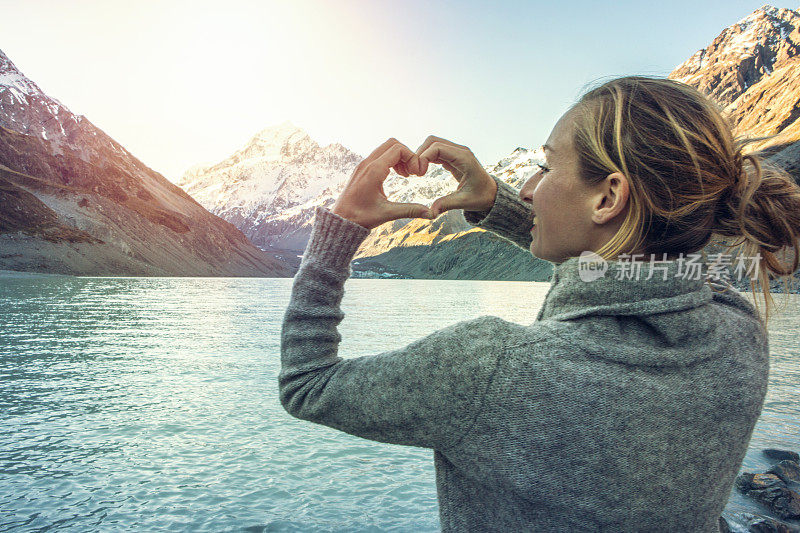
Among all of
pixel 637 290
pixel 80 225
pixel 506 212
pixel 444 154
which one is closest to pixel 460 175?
pixel 444 154

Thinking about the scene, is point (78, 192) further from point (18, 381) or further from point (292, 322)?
point (292, 322)

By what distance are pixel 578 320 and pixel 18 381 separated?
773 inches

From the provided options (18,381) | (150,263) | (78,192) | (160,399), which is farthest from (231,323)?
(78,192)

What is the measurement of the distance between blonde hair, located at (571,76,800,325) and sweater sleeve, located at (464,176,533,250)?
0.84 metres

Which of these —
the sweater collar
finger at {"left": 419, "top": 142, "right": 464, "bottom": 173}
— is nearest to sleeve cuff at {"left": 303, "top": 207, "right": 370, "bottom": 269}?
finger at {"left": 419, "top": 142, "right": 464, "bottom": 173}

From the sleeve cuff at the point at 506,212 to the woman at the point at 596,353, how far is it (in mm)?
752

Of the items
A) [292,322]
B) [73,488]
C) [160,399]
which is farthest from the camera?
[160,399]

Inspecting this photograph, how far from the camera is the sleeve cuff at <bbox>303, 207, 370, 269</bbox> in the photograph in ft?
5.83

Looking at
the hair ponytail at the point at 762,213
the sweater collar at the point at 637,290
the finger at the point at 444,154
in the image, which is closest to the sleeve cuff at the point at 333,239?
the finger at the point at 444,154

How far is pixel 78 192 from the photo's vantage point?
168 m

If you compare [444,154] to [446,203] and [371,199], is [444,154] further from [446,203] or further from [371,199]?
[371,199]

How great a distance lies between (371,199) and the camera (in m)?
1.84

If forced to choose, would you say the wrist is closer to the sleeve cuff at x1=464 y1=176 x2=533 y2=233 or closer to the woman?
the woman

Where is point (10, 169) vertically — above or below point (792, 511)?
above
